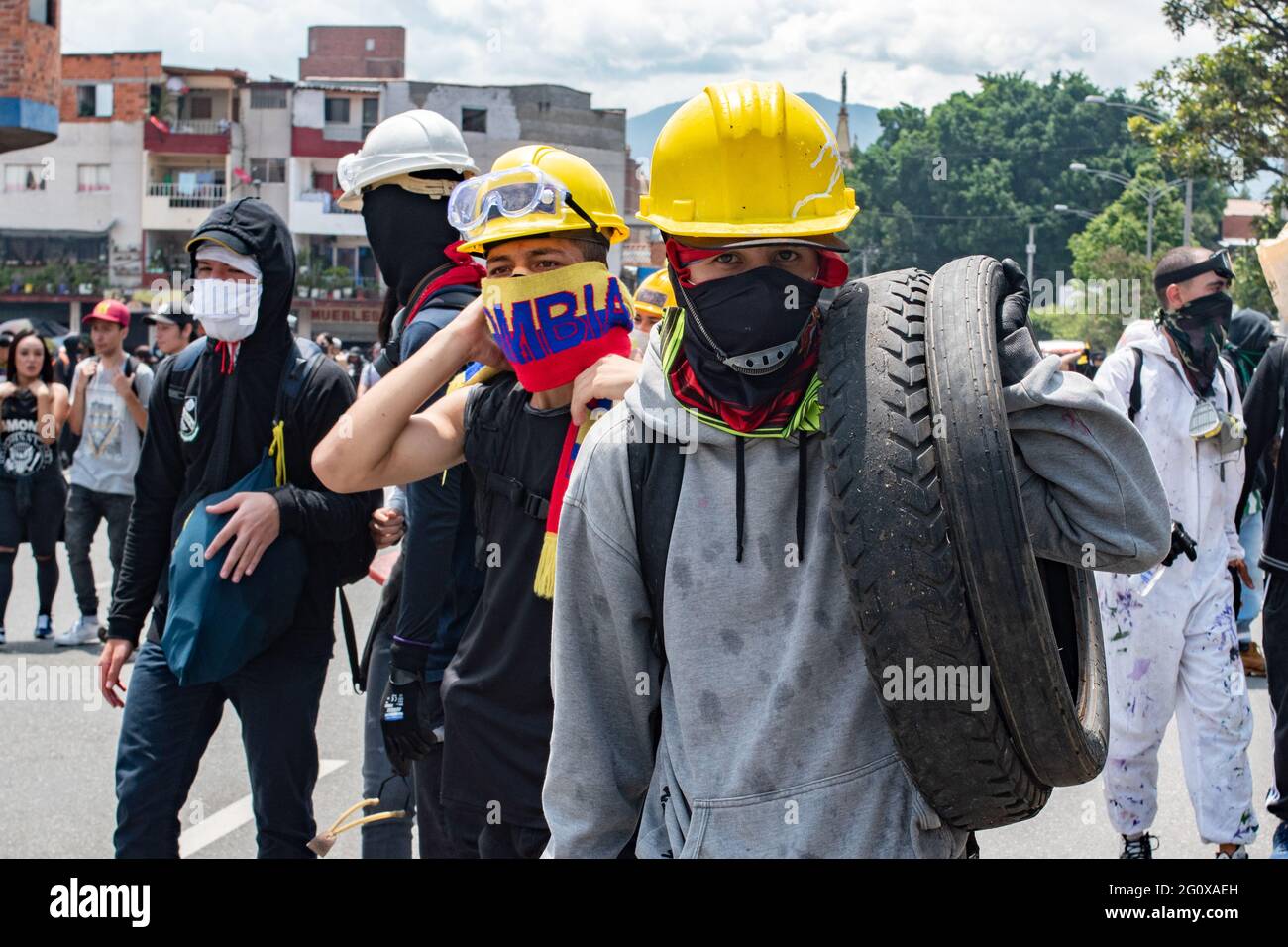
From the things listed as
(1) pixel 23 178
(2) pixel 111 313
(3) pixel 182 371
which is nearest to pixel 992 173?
(1) pixel 23 178

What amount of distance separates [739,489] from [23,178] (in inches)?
2736

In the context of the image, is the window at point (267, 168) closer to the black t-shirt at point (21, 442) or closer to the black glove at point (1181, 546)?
the black t-shirt at point (21, 442)

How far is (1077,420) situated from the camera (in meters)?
2.15

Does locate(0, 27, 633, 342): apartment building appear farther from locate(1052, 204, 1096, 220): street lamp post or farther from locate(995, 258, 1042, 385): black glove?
locate(995, 258, 1042, 385): black glove

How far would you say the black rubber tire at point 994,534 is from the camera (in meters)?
2.04

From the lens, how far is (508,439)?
11.0 feet

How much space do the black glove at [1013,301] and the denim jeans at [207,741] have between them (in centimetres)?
266

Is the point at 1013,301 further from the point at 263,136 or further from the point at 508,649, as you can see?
the point at 263,136

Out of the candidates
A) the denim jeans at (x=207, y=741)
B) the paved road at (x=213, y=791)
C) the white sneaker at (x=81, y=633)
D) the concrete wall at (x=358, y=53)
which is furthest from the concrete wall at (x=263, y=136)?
the denim jeans at (x=207, y=741)

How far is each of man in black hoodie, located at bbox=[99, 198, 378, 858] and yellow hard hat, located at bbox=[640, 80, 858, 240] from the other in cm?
222
